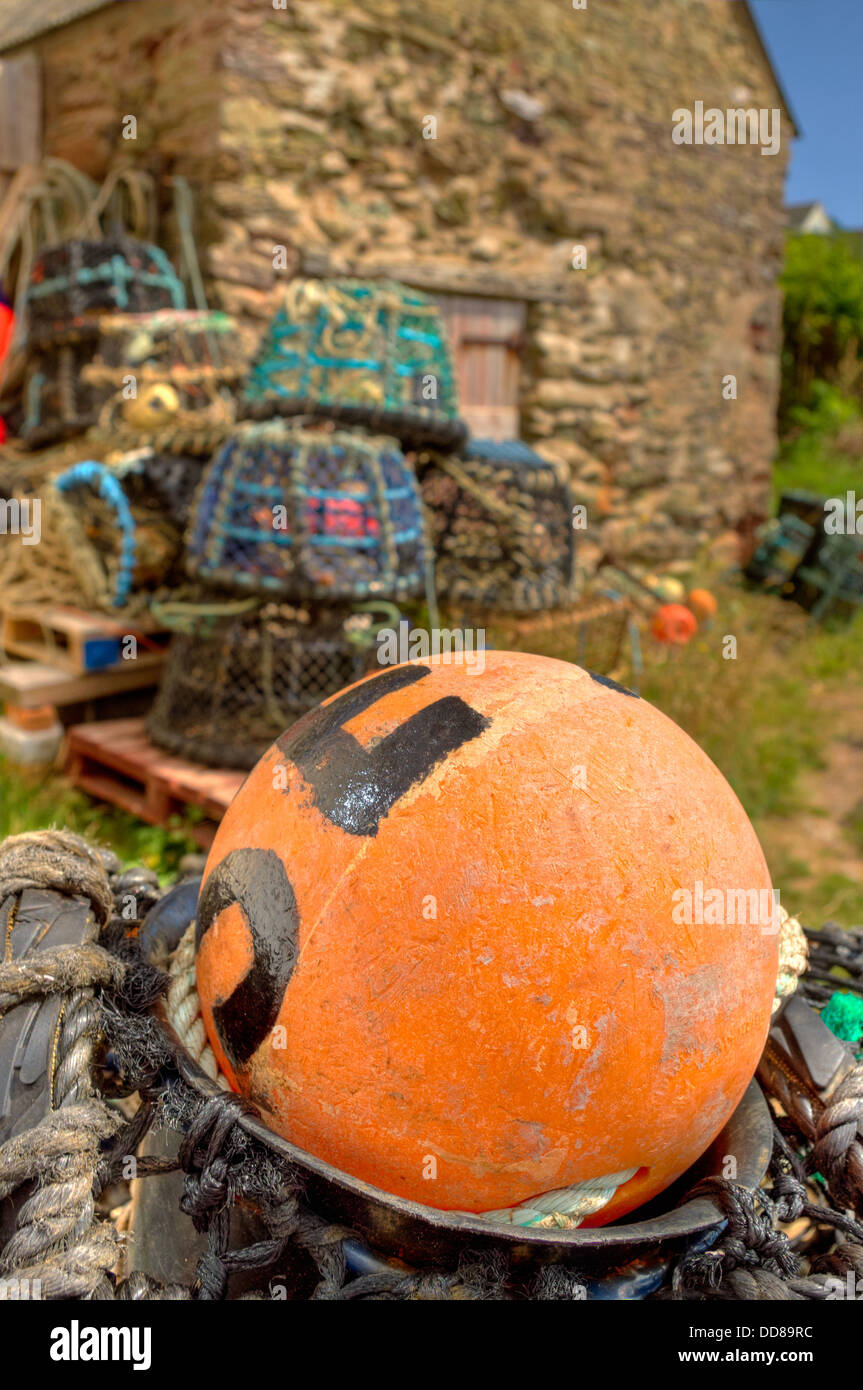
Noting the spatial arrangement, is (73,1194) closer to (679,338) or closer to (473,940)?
(473,940)

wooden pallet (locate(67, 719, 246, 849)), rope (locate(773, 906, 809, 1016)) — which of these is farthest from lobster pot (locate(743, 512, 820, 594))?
rope (locate(773, 906, 809, 1016))

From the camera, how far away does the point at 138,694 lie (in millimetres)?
4812

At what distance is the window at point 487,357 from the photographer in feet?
22.9

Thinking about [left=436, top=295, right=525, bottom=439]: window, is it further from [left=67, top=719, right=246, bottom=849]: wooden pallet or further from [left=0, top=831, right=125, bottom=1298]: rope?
[left=0, top=831, right=125, bottom=1298]: rope

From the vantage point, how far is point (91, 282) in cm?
505

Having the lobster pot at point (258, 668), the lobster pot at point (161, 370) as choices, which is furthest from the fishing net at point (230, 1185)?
the lobster pot at point (161, 370)

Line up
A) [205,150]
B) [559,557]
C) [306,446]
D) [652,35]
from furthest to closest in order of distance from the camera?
[652,35]
[205,150]
[559,557]
[306,446]

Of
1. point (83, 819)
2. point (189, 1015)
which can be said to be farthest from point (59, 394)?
point (189, 1015)

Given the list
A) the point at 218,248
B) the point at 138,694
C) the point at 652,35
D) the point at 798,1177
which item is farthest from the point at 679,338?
the point at 798,1177

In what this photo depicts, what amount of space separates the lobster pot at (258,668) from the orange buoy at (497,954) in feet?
7.79

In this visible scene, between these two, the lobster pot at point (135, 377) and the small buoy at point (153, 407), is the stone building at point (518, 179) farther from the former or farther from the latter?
the small buoy at point (153, 407)

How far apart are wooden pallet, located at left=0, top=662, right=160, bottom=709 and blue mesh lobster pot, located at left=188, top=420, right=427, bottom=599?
3.45 feet

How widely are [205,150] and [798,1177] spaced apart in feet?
18.3

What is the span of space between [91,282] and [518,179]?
10.4ft
